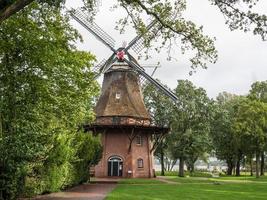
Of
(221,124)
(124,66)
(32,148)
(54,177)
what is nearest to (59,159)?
(54,177)

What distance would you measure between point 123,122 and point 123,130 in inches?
43.8

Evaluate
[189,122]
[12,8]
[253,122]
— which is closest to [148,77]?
[189,122]

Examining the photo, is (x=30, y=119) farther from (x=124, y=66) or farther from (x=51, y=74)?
(x=124, y=66)

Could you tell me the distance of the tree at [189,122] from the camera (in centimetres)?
6306

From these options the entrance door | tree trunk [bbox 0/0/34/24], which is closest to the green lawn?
the entrance door

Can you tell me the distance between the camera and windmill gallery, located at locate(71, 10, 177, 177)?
52531 mm

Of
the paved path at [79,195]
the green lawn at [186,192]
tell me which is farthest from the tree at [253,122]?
the paved path at [79,195]

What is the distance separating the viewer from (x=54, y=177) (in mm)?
26016

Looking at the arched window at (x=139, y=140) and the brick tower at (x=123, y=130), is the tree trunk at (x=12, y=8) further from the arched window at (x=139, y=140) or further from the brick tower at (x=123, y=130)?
the arched window at (x=139, y=140)

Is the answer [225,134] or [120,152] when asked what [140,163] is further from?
[225,134]

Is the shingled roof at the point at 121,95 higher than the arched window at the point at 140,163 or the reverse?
higher

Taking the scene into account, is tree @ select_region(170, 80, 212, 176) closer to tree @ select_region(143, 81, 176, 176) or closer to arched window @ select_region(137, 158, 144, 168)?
tree @ select_region(143, 81, 176, 176)

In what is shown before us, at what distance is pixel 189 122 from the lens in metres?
63.9

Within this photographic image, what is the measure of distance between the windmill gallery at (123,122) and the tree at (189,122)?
27.7 ft
